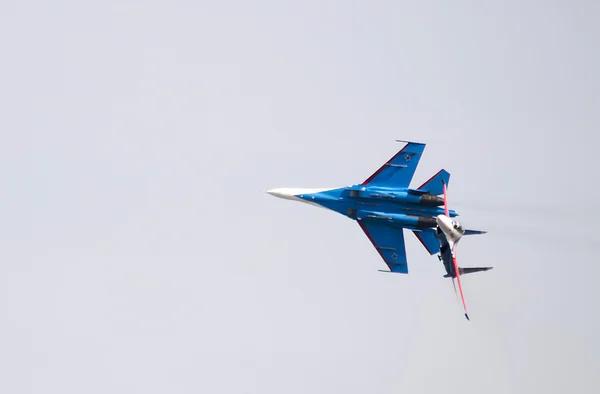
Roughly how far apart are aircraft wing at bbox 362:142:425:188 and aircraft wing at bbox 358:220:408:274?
9.77 feet

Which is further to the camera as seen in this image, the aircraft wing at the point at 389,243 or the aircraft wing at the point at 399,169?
the aircraft wing at the point at 389,243

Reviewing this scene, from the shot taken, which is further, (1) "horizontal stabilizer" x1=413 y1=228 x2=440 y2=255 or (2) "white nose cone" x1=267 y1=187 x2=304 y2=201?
(1) "horizontal stabilizer" x1=413 y1=228 x2=440 y2=255

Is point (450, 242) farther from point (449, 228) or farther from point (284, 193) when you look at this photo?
point (284, 193)

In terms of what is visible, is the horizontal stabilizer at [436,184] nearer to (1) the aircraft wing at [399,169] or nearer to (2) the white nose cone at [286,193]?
(1) the aircraft wing at [399,169]

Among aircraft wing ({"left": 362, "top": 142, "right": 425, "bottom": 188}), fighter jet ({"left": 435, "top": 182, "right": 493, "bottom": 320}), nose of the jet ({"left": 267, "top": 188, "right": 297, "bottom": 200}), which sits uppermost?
aircraft wing ({"left": 362, "top": 142, "right": 425, "bottom": 188})

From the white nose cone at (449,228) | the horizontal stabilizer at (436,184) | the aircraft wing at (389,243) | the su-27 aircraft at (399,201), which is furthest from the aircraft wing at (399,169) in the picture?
the white nose cone at (449,228)

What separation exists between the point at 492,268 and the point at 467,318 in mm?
4116

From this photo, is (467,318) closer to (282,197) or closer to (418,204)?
(418,204)

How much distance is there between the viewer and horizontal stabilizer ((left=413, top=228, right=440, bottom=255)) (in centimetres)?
10588

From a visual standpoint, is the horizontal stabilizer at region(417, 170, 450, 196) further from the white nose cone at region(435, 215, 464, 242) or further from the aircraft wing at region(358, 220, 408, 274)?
the aircraft wing at region(358, 220, 408, 274)

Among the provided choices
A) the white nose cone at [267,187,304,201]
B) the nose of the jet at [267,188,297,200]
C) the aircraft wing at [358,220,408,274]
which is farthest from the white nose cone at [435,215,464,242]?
the nose of the jet at [267,188,297,200]

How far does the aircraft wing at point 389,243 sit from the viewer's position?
4171 inches

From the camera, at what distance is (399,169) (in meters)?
105

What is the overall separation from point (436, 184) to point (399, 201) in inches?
104
